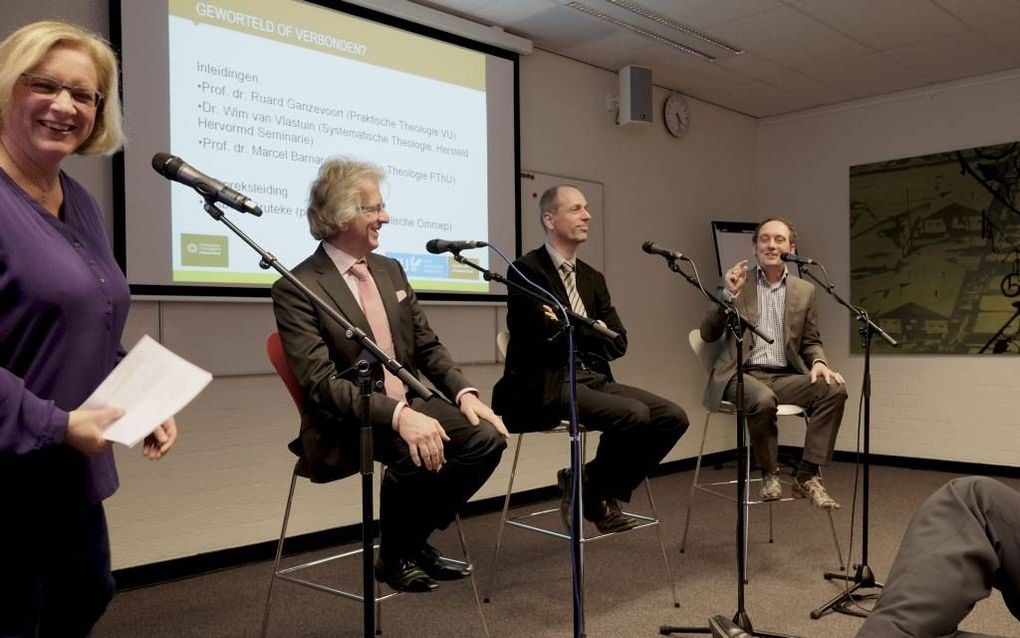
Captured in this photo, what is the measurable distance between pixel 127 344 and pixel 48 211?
1740 millimetres

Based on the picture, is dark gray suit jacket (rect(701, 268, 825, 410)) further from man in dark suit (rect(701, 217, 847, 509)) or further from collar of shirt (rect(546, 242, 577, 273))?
collar of shirt (rect(546, 242, 577, 273))

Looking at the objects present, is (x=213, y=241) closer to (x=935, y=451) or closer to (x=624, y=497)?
(x=624, y=497)

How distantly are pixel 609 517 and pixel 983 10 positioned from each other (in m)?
3.31

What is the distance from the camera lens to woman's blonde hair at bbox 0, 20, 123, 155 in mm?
1190

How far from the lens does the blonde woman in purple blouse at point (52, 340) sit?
111cm

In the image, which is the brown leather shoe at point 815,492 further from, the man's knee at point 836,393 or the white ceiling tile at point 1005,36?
the white ceiling tile at point 1005,36

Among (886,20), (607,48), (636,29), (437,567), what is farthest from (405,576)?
(886,20)

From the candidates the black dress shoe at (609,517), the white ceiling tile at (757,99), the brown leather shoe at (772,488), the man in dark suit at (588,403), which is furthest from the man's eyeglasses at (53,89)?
the white ceiling tile at (757,99)

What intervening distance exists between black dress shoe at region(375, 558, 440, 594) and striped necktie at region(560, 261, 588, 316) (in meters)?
1.25

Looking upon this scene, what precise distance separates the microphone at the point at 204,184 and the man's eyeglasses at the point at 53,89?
0.52 feet

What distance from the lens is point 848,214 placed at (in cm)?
543

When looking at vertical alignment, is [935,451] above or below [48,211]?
below

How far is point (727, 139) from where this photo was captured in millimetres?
5648

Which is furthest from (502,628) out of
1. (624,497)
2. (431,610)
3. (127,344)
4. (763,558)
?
(127,344)
